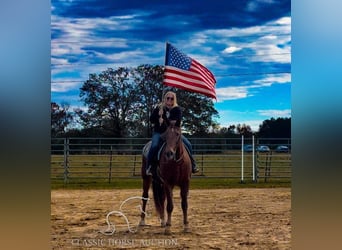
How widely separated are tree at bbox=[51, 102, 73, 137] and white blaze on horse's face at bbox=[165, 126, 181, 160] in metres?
0.94

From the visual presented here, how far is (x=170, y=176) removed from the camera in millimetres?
4285

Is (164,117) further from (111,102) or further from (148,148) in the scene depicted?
(111,102)

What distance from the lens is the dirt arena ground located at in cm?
407

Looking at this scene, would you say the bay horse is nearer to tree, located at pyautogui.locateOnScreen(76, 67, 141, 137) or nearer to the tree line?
the tree line

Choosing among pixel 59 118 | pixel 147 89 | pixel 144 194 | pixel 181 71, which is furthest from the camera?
pixel 144 194

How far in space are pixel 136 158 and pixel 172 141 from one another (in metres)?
0.41

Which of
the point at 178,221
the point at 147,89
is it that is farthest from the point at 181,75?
the point at 178,221

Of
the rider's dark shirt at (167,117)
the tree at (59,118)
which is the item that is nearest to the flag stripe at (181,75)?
the rider's dark shirt at (167,117)

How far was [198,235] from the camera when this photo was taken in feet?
14.0

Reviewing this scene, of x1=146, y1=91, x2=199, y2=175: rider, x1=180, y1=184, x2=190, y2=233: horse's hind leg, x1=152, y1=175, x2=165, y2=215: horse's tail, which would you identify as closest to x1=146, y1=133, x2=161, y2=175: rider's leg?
x1=146, y1=91, x2=199, y2=175: rider
